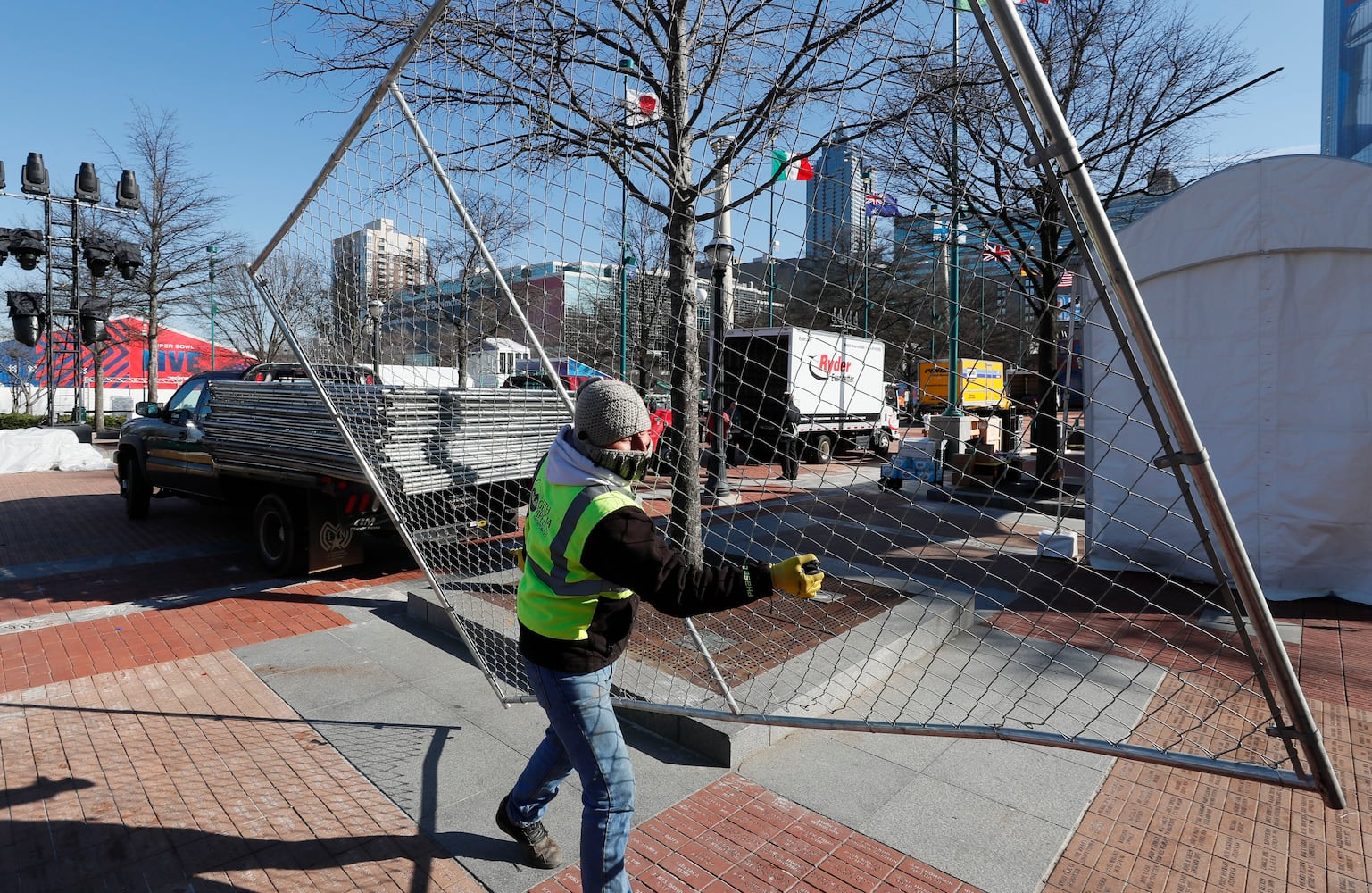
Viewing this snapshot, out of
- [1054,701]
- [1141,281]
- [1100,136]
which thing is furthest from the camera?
[1100,136]

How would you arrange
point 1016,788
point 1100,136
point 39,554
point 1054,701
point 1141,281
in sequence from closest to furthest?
1. point 1016,788
2. point 1054,701
3. point 1141,281
4. point 39,554
5. point 1100,136

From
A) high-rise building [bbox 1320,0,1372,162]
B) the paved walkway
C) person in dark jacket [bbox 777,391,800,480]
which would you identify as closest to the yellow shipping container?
person in dark jacket [bbox 777,391,800,480]

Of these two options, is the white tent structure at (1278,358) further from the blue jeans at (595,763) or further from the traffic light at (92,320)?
the traffic light at (92,320)

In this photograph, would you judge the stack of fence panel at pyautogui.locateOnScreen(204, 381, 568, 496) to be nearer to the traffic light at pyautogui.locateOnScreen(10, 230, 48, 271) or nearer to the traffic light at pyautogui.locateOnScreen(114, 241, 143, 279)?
the traffic light at pyautogui.locateOnScreen(10, 230, 48, 271)

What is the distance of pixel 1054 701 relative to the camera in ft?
14.0

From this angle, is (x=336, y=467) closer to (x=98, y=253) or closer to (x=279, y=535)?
(x=279, y=535)

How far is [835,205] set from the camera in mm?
2977

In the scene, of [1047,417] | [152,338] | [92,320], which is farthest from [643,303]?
[152,338]

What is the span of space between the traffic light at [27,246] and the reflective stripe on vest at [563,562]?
16.2 meters

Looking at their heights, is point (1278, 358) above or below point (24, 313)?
below

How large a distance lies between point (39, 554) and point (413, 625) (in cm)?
531

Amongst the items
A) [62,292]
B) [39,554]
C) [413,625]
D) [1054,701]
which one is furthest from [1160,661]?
[62,292]

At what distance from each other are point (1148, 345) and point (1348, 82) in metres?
27.6

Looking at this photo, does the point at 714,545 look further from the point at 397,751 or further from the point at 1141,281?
the point at 1141,281
